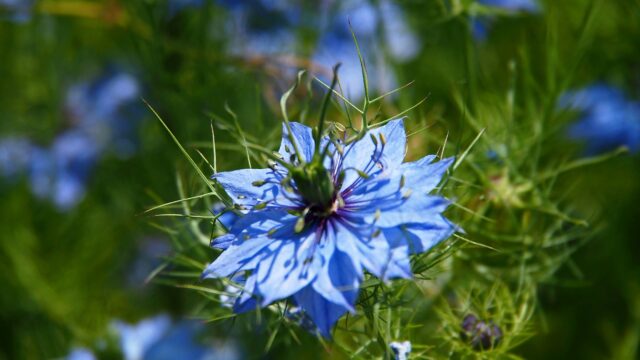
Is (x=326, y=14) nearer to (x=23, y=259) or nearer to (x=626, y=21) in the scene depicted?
(x=626, y=21)

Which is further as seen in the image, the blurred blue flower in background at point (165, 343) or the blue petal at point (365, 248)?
the blurred blue flower in background at point (165, 343)

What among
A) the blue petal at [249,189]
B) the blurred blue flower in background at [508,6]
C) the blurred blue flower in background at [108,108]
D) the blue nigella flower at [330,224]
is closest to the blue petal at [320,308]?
the blue nigella flower at [330,224]

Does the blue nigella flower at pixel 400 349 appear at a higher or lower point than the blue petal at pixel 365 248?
lower

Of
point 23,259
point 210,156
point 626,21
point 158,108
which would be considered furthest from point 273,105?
point 626,21

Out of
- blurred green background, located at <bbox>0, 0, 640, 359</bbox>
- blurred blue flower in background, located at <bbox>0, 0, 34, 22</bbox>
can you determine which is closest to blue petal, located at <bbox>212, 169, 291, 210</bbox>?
blurred green background, located at <bbox>0, 0, 640, 359</bbox>

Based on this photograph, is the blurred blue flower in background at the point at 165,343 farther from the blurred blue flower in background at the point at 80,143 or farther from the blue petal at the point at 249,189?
the blue petal at the point at 249,189

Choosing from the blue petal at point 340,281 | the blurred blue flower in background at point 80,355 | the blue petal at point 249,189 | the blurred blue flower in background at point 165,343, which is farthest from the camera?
the blurred blue flower in background at point 165,343

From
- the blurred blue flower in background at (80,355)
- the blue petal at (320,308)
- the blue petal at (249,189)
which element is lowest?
the blurred blue flower in background at (80,355)
